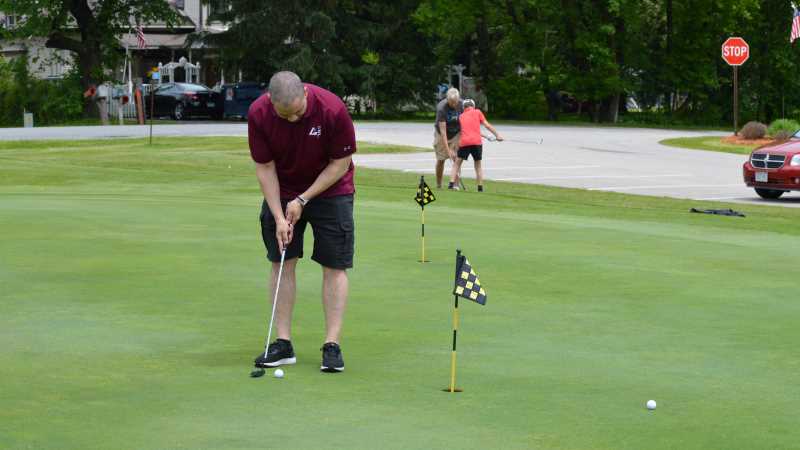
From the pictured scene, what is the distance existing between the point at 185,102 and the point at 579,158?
26.8 metres

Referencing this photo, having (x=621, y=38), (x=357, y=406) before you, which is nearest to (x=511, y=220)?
(x=357, y=406)

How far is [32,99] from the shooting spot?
56.1 m

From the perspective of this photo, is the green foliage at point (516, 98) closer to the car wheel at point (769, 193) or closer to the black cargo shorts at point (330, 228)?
the car wheel at point (769, 193)

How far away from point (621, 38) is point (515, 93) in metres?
5.73

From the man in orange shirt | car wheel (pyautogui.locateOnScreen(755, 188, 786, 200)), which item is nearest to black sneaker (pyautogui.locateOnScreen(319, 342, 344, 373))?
the man in orange shirt

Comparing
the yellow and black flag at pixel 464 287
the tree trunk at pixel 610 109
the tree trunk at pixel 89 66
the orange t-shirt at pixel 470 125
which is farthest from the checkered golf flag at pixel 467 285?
the tree trunk at pixel 610 109

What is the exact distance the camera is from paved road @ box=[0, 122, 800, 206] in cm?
2867

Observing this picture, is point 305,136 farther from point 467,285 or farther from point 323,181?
point 467,285

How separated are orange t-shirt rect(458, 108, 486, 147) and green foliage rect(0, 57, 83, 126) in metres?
34.0

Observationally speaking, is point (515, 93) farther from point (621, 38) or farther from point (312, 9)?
point (312, 9)

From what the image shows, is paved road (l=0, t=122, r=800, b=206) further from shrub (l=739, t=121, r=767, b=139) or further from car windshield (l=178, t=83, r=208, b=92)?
car windshield (l=178, t=83, r=208, b=92)

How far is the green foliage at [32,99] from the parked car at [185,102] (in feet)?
11.5

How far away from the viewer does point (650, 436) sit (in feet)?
22.0

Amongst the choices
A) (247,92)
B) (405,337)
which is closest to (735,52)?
(247,92)
